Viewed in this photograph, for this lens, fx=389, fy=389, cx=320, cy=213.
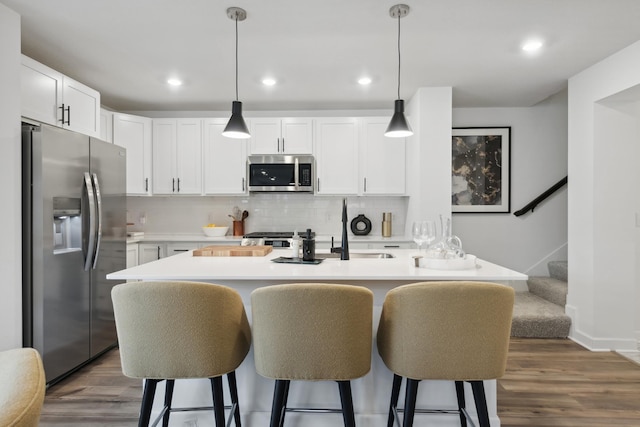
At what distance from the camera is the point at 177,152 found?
454 cm

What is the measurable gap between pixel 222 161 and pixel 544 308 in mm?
3743

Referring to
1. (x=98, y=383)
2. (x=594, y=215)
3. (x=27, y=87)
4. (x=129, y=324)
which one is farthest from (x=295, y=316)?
(x=594, y=215)

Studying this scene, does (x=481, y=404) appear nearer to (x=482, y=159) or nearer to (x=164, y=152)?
(x=482, y=159)

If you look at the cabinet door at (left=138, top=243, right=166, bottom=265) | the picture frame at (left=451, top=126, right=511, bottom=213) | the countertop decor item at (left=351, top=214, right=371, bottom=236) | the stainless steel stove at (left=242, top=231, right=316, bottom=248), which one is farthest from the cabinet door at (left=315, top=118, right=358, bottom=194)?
the cabinet door at (left=138, top=243, right=166, bottom=265)

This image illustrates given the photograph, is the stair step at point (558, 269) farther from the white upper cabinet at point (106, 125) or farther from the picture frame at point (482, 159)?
the white upper cabinet at point (106, 125)

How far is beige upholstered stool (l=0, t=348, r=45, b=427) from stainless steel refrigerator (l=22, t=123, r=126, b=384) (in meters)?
1.95

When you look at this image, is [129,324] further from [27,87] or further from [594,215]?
[594,215]

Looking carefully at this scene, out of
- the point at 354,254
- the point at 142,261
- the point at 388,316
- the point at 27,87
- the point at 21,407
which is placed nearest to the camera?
the point at 21,407

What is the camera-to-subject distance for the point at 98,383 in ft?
8.63

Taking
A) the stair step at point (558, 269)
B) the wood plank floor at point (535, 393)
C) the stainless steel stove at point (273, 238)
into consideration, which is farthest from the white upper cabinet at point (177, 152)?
the stair step at point (558, 269)

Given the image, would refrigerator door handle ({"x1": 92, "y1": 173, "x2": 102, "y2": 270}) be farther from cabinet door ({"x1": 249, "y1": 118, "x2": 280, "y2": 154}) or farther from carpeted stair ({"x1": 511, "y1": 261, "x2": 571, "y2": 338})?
carpeted stair ({"x1": 511, "y1": 261, "x2": 571, "y2": 338})

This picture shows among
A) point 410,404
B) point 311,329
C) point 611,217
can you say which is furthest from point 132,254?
point 611,217

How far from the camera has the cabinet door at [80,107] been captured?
306 cm

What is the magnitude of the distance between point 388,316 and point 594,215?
2.68 metres
